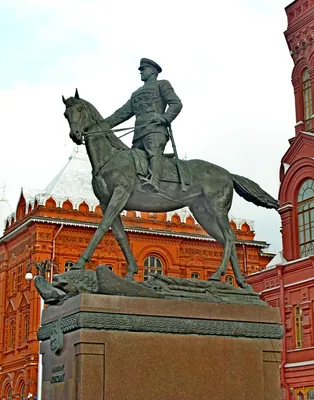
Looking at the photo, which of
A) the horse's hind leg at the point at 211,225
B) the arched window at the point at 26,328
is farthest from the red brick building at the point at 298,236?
the horse's hind leg at the point at 211,225

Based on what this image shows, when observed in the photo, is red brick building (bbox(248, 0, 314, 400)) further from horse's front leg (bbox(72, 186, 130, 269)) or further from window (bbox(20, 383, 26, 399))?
horse's front leg (bbox(72, 186, 130, 269))

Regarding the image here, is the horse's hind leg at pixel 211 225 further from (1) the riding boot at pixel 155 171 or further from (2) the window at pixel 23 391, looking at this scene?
(2) the window at pixel 23 391

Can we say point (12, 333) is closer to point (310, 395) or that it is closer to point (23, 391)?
point (23, 391)

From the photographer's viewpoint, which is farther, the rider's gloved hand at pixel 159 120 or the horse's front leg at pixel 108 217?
the rider's gloved hand at pixel 159 120

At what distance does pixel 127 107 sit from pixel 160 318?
3122 millimetres

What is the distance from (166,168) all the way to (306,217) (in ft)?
69.3

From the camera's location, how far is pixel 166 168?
9594 mm

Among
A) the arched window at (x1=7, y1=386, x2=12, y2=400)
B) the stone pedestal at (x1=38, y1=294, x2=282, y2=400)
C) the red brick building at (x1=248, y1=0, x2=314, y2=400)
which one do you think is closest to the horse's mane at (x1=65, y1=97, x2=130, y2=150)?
the stone pedestal at (x1=38, y1=294, x2=282, y2=400)

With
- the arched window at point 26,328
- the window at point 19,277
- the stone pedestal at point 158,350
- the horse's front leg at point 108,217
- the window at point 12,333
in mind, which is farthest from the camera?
the window at point 12,333

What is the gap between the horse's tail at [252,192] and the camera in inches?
400

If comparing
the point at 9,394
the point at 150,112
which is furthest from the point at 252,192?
the point at 9,394

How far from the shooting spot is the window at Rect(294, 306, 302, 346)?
94.7 ft

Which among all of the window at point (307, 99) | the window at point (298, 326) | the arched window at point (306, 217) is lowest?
the window at point (298, 326)

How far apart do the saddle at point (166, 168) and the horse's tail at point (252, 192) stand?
848mm
